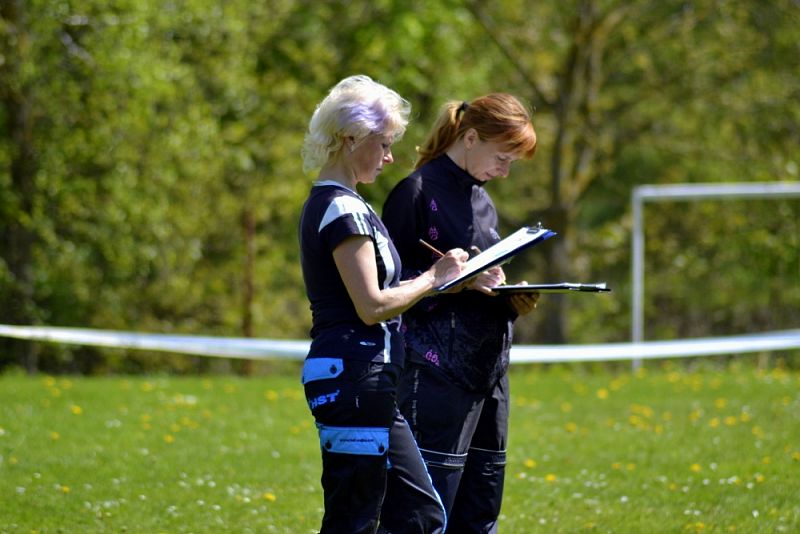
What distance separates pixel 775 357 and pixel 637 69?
703 cm

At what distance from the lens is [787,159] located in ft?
60.0

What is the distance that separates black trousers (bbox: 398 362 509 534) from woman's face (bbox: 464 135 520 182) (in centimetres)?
78

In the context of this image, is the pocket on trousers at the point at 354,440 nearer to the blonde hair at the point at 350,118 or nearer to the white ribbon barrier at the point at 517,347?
the blonde hair at the point at 350,118

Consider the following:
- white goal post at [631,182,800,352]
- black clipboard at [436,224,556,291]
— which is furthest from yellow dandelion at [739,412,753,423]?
black clipboard at [436,224,556,291]

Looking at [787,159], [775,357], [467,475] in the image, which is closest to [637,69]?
Answer: [787,159]

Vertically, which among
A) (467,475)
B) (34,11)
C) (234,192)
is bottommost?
(467,475)

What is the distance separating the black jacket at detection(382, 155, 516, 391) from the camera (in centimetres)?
420

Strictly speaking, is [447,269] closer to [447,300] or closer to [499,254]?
[499,254]

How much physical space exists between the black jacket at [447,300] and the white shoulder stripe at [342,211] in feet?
2.50

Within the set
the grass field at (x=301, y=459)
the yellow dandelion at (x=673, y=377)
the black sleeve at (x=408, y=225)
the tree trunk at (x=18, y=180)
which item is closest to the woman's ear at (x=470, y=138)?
the black sleeve at (x=408, y=225)

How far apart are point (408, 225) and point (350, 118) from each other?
0.81 m

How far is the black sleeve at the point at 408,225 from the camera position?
421cm

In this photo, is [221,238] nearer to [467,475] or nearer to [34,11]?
[34,11]

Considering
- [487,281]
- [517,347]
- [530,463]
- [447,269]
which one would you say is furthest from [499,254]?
[517,347]
